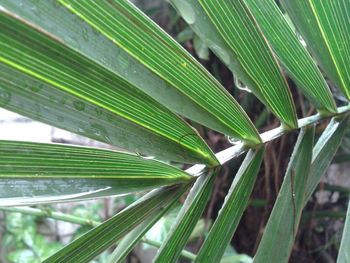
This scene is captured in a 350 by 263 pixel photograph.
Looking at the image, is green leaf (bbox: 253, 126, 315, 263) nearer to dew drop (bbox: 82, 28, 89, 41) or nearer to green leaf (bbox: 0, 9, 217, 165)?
green leaf (bbox: 0, 9, 217, 165)

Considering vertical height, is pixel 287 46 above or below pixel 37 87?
above

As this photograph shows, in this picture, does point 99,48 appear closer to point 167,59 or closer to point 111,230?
point 167,59

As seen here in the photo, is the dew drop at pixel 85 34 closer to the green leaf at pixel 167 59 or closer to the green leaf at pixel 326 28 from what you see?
the green leaf at pixel 167 59

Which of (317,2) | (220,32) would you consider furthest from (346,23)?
(220,32)

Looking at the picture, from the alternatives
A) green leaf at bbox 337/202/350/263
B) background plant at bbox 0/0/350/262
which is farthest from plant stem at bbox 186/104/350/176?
green leaf at bbox 337/202/350/263

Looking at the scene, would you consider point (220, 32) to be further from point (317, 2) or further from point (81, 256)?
point (81, 256)

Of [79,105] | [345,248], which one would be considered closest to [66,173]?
[79,105]

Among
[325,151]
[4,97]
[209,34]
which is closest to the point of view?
[4,97]
